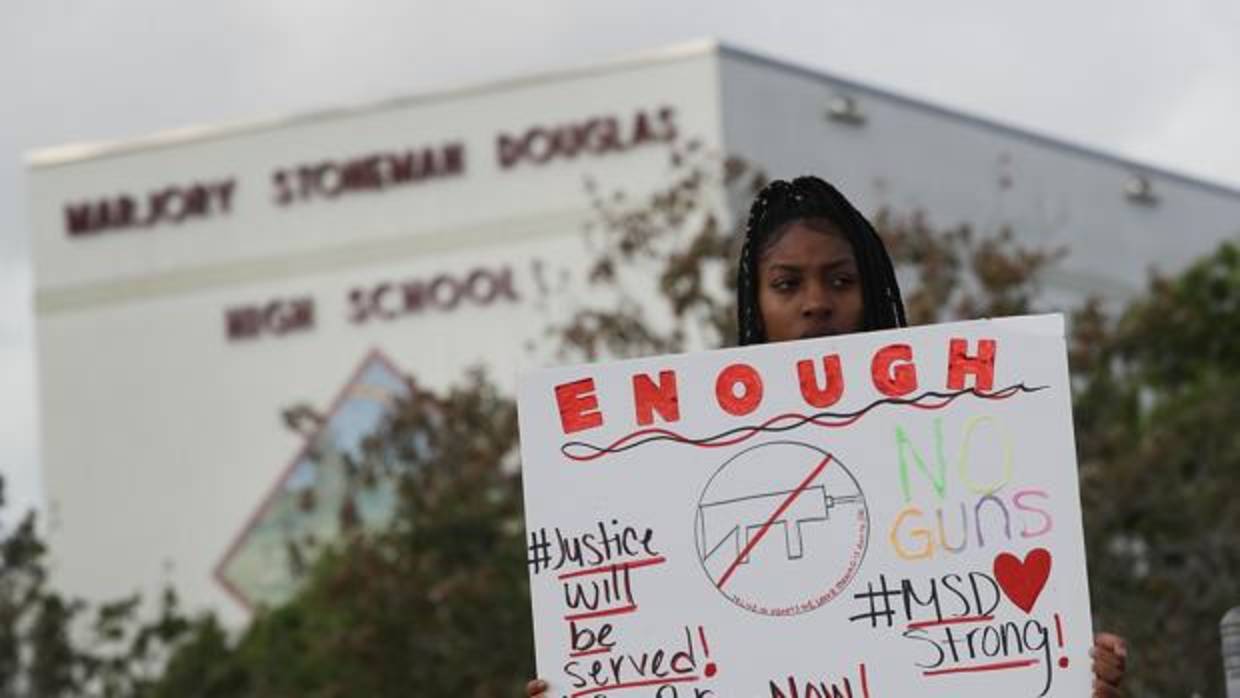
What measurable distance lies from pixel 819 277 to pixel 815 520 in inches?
18.5

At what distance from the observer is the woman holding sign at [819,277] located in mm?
7043

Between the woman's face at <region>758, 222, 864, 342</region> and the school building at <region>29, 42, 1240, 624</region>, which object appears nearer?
the woman's face at <region>758, 222, 864, 342</region>

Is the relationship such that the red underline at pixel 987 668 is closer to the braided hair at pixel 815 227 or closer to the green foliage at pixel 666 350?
the braided hair at pixel 815 227

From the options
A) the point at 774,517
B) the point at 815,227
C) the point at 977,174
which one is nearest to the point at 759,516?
the point at 774,517

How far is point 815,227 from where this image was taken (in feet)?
23.3

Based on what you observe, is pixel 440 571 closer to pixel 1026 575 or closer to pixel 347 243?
pixel 347 243

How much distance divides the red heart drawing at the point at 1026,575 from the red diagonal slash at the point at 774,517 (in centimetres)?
36

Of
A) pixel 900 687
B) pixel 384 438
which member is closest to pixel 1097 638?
pixel 900 687

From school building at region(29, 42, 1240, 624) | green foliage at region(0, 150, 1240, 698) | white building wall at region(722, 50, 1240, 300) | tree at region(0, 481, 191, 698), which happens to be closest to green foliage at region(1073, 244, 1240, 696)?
green foliage at region(0, 150, 1240, 698)

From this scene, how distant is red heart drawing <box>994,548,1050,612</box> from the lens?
671cm

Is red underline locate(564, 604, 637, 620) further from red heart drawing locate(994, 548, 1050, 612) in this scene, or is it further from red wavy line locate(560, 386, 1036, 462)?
red heart drawing locate(994, 548, 1050, 612)

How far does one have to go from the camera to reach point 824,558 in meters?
6.82

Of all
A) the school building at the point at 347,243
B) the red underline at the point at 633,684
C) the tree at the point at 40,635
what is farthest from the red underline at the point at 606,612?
the school building at the point at 347,243

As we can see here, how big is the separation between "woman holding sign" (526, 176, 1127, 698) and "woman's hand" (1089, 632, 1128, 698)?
0.81 m
